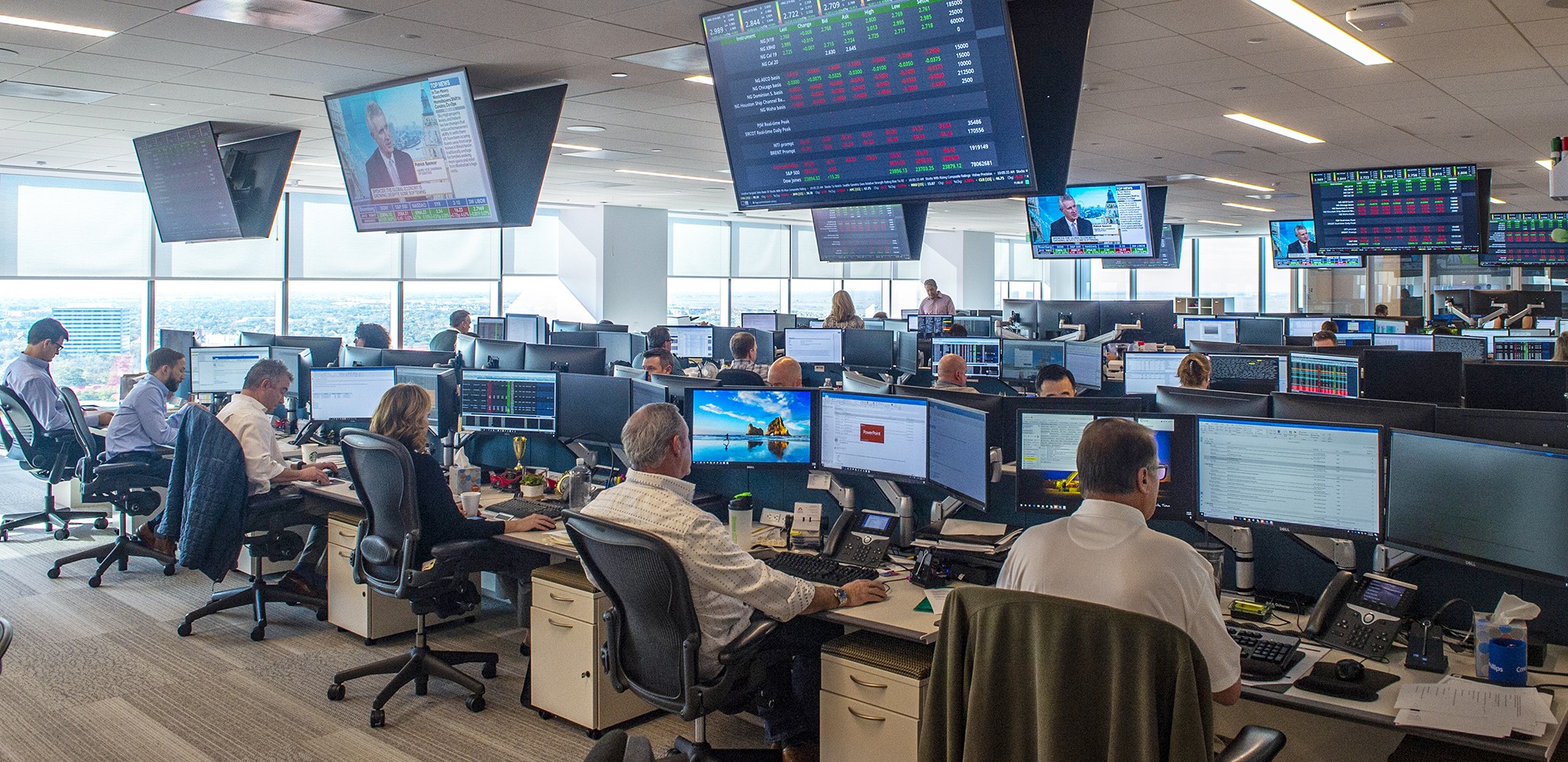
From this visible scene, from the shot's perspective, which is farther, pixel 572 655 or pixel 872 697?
pixel 572 655

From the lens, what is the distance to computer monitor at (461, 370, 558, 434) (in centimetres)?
485

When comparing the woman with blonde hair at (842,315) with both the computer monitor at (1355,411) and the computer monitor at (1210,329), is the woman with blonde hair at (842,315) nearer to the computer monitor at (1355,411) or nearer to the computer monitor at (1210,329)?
the computer monitor at (1210,329)

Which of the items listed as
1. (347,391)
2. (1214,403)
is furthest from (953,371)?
(347,391)

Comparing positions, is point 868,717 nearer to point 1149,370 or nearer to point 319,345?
point 1149,370

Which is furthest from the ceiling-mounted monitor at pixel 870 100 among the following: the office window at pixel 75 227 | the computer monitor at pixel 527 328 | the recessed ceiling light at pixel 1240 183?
the office window at pixel 75 227

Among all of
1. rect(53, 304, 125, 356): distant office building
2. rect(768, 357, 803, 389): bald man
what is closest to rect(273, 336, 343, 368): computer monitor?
rect(768, 357, 803, 389): bald man

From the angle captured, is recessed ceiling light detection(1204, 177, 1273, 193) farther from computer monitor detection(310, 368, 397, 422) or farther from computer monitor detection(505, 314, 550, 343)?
computer monitor detection(310, 368, 397, 422)

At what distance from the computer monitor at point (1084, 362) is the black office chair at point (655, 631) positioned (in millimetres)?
5448

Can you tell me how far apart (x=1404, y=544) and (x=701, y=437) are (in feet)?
7.64

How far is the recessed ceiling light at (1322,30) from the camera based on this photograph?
4125 mm

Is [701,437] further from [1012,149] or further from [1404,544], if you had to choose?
[1404,544]

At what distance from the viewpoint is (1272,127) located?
7.05m

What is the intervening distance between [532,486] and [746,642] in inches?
75.6

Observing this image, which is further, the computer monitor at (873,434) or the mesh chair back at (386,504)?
the mesh chair back at (386,504)
